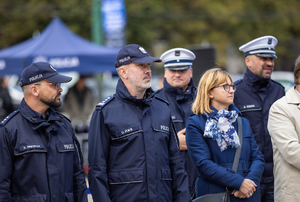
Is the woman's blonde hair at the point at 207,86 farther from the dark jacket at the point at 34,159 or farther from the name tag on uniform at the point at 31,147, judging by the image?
the name tag on uniform at the point at 31,147

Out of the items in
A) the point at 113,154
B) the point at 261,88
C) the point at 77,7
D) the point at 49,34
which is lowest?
the point at 113,154

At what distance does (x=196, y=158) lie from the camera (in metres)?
4.19

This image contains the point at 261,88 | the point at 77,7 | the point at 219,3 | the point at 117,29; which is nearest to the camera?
the point at 261,88

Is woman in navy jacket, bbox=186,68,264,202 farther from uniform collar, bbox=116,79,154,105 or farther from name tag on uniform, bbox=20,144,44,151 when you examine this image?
name tag on uniform, bbox=20,144,44,151

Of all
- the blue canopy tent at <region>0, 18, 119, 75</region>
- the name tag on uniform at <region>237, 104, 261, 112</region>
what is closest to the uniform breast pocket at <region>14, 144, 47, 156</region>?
the name tag on uniform at <region>237, 104, 261, 112</region>

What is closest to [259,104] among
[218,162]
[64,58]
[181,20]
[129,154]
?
[218,162]

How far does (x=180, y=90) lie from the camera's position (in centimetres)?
536

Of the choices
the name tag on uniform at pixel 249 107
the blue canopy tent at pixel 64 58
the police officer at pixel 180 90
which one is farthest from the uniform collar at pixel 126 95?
the blue canopy tent at pixel 64 58

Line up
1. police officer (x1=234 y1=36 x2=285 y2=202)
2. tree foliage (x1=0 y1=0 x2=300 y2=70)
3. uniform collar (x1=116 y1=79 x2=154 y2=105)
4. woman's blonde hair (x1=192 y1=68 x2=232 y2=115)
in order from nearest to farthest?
uniform collar (x1=116 y1=79 x2=154 y2=105)
woman's blonde hair (x1=192 y1=68 x2=232 y2=115)
police officer (x1=234 y1=36 x2=285 y2=202)
tree foliage (x1=0 y1=0 x2=300 y2=70)

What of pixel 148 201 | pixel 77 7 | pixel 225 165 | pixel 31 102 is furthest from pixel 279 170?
pixel 77 7

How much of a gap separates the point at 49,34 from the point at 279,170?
8996 mm

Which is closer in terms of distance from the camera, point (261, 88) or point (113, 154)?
point (113, 154)

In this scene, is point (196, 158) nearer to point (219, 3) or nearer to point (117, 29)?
point (117, 29)

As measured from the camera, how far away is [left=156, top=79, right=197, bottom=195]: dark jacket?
5082 mm
